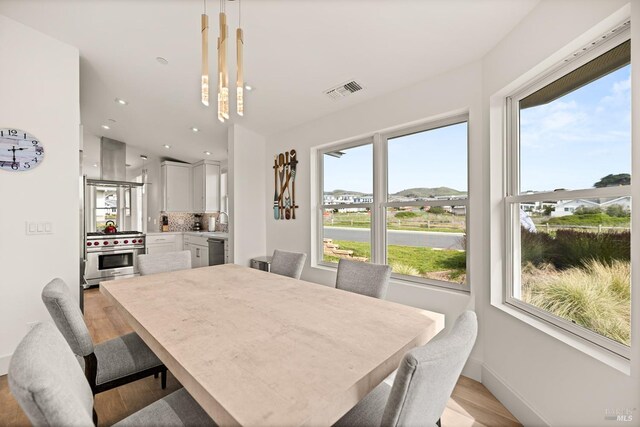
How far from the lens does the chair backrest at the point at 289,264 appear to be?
7.85 ft

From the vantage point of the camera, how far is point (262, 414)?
0.66m

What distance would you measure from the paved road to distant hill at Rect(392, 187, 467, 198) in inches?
14.0

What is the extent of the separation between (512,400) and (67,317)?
2.52m

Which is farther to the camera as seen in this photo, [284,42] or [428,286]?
[428,286]

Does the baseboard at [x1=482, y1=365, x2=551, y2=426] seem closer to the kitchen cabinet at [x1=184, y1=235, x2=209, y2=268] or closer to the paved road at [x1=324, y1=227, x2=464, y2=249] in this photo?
the paved road at [x1=324, y1=227, x2=464, y2=249]

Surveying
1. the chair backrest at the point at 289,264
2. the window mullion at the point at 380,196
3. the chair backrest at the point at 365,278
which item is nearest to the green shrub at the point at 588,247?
the chair backrest at the point at 365,278

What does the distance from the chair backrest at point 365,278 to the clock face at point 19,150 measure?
106 inches

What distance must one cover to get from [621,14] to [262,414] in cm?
208

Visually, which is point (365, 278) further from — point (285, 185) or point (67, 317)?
point (285, 185)

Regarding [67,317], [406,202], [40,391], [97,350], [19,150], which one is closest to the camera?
[40,391]

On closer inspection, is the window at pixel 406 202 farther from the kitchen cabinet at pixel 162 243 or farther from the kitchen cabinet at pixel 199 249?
the kitchen cabinet at pixel 162 243

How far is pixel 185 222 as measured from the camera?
21.2 feet

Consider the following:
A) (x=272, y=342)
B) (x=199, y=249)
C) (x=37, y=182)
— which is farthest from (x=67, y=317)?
(x=199, y=249)

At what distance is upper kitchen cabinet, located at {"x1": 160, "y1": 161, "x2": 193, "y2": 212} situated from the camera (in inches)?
232
